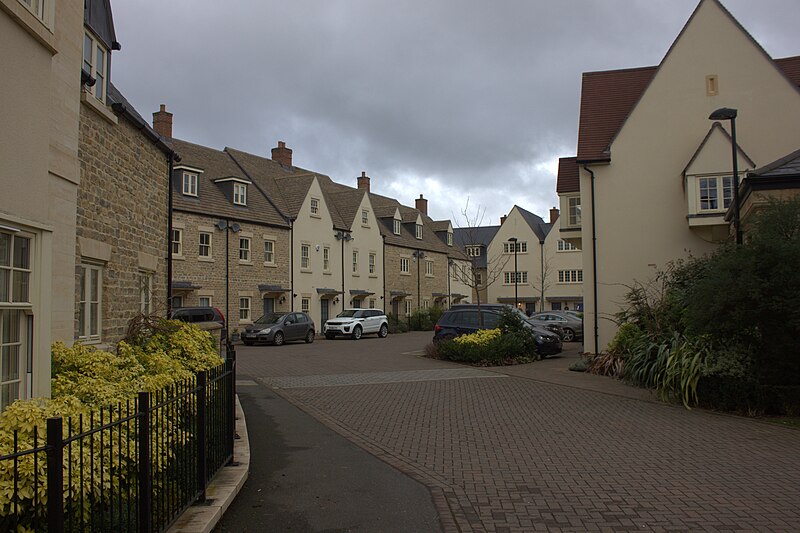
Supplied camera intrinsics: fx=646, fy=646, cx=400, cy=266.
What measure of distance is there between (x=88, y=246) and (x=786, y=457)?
34.2 ft

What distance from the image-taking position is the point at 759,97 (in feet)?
66.5

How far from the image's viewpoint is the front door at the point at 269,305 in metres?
35.2

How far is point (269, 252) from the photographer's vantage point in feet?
116

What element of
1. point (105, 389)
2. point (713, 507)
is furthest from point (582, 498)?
point (105, 389)

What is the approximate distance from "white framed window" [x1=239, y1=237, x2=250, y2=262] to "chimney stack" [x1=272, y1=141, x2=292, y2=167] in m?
13.1

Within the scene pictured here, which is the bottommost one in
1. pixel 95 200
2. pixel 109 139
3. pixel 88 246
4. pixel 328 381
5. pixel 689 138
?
pixel 328 381

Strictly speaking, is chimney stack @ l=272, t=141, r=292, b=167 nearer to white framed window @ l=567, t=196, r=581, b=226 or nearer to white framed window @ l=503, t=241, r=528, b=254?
white framed window @ l=503, t=241, r=528, b=254

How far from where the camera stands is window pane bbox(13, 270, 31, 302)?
20.9ft

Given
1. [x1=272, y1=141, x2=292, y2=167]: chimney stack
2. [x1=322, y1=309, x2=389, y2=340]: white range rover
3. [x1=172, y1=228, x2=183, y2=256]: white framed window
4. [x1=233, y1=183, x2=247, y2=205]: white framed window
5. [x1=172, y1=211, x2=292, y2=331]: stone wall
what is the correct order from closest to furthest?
[x1=172, y1=228, x2=183, y2=256]: white framed window < [x1=172, y1=211, x2=292, y2=331]: stone wall < [x1=233, y1=183, x2=247, y2=205]: white framed window < [x1=322, y1=309, x2=389, y2=340]: white range rover < [x1=272, y1=141, x2=292, y2=167]: chimney stack

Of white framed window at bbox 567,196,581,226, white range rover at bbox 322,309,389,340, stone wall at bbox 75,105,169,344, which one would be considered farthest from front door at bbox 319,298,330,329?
stone wall at bbox 75,105,169,344

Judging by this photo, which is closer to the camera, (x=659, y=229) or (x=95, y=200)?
(x=95, y=200)

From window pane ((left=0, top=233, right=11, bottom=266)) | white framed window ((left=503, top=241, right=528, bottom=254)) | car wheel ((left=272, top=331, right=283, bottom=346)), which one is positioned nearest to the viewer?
window pane ((left=0, top=233, right=11, bottom=266))

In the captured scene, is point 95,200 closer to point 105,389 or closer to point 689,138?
point 105,389

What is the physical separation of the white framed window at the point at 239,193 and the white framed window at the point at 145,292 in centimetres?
2095
